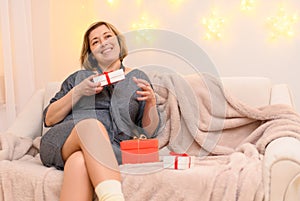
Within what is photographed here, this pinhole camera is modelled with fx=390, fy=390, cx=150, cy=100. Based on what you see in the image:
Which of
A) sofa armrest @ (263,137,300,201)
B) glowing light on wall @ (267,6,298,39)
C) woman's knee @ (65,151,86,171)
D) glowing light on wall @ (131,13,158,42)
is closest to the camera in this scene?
sofa armrest @ (263,137,300,201)

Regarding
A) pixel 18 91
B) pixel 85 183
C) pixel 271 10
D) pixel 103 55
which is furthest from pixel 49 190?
pixel 271 10

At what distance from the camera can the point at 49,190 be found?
1274mm

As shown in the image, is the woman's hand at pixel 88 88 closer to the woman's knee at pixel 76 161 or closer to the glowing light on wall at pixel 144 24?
the woman's knee at pixel 76 161

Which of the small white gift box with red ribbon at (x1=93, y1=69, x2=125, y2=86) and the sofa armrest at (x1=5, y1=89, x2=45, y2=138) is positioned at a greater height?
the small white gift box with red ribbon at (x1=93, y1=69, x2=125, y2=86)

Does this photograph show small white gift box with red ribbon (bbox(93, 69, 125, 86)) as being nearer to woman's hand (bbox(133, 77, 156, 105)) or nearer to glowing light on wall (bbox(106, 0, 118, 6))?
woman's hand (bbox(133, 77, 156, 105))

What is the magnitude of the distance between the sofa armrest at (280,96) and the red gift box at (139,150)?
1.98 ft

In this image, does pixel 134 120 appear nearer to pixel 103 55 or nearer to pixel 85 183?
pixel 103 55

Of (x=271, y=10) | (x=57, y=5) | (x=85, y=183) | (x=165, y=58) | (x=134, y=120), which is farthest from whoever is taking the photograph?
(x=57, y=5)

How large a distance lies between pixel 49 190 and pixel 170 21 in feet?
3.79

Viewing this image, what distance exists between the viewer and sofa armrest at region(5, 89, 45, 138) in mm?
1735

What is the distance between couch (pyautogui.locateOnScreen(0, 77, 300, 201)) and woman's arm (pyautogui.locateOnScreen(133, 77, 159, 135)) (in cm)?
13

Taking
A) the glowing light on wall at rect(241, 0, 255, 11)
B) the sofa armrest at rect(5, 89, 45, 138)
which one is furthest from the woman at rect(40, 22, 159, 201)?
the glowing light on wall at rect(241, 0, 255, 11)

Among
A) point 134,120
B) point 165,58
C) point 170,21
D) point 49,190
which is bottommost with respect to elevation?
point 49,190

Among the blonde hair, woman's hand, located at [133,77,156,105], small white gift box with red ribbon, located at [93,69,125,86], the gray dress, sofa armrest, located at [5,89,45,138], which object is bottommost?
sofa armrest, located at [5,89,45,138]
